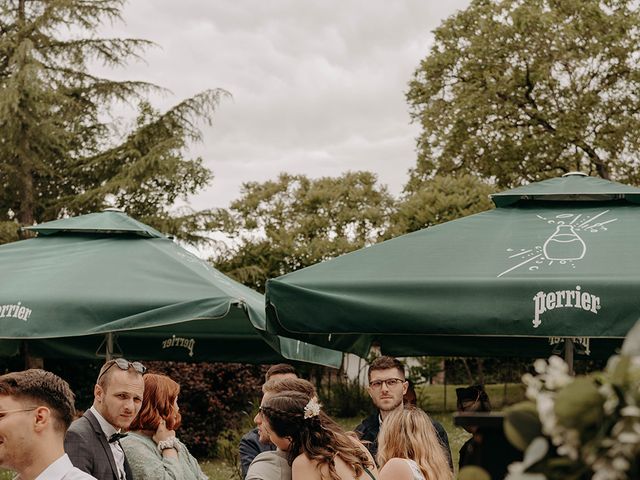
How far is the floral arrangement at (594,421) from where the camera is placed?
112cm

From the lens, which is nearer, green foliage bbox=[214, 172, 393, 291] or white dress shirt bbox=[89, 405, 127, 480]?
white dress shirt bbox=[89, 405, 127, 480]

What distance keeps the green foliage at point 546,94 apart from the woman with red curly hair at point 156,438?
23.6 metres

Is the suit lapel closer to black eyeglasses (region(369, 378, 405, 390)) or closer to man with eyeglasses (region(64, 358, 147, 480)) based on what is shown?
man with eyeglasses (region(64, 358, 147, 480))

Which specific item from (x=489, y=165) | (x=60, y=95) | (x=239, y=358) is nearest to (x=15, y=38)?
(x=60, y=95)

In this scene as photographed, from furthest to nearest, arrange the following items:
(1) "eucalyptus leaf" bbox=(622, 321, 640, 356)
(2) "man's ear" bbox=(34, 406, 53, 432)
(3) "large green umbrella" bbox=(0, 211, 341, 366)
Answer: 1. (3) "large green umbrella" bbox=(0, 211, 341, 366)
2. (2) "man's ear" bbox=(34, 406, 53, 432)
3. (1) "eucalyptus leaf" bbox=(622, 321, 640, 356)

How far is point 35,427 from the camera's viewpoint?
3211mm

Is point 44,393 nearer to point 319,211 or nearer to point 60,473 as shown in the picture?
point 60,473

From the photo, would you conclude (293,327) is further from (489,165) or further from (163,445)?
(489,165)

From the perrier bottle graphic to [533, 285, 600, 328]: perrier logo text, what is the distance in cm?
34

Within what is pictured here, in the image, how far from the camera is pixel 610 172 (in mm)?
28203

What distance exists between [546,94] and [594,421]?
28466 mm

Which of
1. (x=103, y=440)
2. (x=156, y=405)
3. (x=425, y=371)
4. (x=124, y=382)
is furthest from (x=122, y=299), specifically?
(x=425, y=371)

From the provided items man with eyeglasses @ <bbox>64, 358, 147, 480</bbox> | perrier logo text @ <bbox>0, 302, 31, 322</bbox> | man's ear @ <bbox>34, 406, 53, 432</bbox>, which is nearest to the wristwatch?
man with eyeglasses @ <bbox>64, 358, 147, 480</bbox>

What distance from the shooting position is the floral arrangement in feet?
3.69
